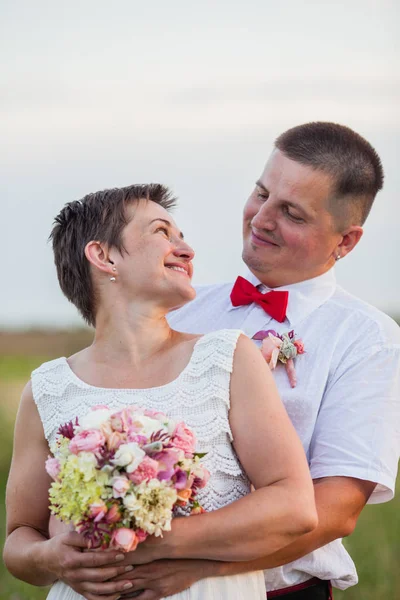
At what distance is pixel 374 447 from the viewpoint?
4.05 meters

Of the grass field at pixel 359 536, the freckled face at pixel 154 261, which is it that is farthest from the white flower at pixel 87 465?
the grass field at pixel 359 536

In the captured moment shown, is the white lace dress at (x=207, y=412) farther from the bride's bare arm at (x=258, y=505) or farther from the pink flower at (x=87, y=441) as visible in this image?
the pink flower at (x=87, y=441)

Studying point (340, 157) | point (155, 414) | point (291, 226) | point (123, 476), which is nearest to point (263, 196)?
point (291, 226)

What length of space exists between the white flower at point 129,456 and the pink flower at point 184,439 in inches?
5.8

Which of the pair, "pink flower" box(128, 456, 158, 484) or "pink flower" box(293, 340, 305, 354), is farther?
"pink flower" box(293, 340, 305, 354)

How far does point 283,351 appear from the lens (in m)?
4.24

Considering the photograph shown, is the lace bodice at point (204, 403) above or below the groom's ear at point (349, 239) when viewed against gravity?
below

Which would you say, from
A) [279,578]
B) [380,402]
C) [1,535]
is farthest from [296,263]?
[1,535]

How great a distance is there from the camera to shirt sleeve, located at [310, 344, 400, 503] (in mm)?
4027

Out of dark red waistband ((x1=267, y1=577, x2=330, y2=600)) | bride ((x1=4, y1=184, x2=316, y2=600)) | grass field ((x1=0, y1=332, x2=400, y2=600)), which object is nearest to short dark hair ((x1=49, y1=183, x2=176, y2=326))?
bride ((x1=4, y1=184, x2=316, y2=600))

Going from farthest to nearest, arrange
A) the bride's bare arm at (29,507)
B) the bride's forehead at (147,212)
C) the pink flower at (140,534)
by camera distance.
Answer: the bride's forehead at (147,212)
the bride's bare arm at (29,507)
the pink flower at (140,534)

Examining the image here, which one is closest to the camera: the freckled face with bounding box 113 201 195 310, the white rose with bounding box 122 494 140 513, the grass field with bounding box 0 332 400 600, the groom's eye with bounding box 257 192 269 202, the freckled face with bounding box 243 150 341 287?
the white rose with bounding box 122 494 140 513

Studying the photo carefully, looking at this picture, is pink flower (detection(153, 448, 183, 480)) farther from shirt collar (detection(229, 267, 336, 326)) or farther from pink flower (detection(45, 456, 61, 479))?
shirt collar (detection(229, 267, 336, 326))

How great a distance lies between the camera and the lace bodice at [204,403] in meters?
3.60
